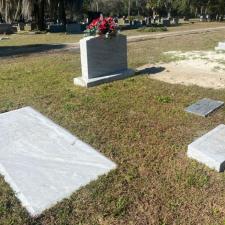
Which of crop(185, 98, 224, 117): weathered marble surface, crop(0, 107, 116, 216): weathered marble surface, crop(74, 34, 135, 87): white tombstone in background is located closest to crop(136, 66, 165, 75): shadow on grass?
crop(74, 34, 135, 87): white tombstone in background

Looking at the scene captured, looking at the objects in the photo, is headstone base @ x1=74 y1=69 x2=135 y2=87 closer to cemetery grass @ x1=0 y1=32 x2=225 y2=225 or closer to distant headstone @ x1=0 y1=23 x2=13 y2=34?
cemetery grass @ x1=0 y1=32 x2=225 y2=225

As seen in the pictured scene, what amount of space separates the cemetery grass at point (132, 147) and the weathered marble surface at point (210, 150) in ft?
0.33

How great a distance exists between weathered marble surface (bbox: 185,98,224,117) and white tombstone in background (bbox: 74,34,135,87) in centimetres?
249

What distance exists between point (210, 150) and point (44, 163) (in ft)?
6.83

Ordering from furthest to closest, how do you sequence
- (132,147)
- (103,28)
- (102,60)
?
(102,60)
(103,28)
(132,147)

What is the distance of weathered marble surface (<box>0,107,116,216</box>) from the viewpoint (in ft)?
9.66

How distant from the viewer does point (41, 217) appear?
2.65m

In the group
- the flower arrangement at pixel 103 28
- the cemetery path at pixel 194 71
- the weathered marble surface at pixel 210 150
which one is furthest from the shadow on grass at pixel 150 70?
the weathered marble surface at pixel 210 150

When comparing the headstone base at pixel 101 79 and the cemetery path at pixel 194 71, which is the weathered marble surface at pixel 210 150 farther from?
the headstone base at pixel 101 79

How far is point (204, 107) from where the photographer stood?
16.7 feet

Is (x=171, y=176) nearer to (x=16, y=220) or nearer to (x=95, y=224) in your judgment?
(x=95, y=224)

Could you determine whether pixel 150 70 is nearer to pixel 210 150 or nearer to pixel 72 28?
pixel 210 150

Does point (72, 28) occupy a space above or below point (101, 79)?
above

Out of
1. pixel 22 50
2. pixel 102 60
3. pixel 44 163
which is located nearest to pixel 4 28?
pixel 22 50
